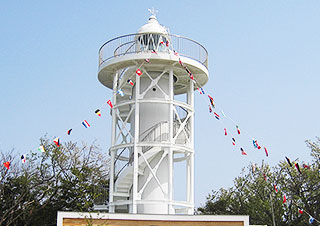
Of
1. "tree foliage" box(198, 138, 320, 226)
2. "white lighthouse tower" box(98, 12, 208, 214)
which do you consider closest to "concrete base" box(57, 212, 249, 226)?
"white lighthouse tower" box(98, 12, 208, 214)

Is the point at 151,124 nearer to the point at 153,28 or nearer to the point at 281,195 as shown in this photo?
the point at 153,28

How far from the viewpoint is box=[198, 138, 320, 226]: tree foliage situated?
32.4 m

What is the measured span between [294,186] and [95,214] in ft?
68.1

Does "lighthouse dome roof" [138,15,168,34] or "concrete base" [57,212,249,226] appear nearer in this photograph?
"concrete base" [57,212,249,226]

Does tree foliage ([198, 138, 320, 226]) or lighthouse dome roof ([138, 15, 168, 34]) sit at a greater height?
lighthouse dome roof ([138, 15, 168, 34])

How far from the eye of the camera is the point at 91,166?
1400 inches

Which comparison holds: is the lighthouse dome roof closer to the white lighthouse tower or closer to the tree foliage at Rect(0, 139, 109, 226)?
the white lighthouse tower

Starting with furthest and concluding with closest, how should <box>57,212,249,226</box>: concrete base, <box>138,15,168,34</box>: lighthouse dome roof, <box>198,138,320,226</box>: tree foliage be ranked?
<box>198,138,320,226</box>: tree foliage, <box>138,15,168,34</box>: lighthouse dome roof, <box>57,212,249,226</box>: concrete base

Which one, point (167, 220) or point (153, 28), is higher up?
point (153, 28)

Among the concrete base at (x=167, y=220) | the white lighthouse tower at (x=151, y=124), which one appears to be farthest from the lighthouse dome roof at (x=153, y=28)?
the concrete base at (x=167, y=220)

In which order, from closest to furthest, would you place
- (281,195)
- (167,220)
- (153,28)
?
(167,220) → (153,28) → (281,195)

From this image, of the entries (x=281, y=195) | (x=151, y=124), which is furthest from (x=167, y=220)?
(x=281, y=195)

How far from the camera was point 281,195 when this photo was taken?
110 ft

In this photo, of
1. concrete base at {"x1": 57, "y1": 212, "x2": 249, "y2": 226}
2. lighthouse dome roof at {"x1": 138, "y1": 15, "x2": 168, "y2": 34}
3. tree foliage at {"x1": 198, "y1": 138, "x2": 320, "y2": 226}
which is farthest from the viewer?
tree foliage at {"x1": 198, "y1": 138, "x2": 320, "y2": 226}
